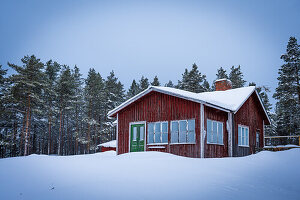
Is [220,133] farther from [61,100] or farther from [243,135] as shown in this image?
[61,100]

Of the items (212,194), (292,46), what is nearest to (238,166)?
(212,194)

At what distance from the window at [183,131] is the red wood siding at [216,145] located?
86 centimetres

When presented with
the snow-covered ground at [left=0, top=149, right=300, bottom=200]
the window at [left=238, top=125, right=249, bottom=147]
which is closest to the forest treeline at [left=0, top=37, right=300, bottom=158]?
the window at [left=238, top=125, right=249, bottom=147]

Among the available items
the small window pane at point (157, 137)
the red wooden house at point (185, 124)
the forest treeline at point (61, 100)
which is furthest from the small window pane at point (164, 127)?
the forest treeline at point (61, 100)

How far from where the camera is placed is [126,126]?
60.5ft

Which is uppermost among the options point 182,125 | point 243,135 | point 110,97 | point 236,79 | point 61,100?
point 236,79

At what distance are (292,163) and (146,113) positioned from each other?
899 centimetres

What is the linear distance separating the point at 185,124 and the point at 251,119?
7745 millimetres

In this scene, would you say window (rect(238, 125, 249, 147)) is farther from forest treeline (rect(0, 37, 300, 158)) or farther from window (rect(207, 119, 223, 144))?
forest treeline (rect(0, 37, 300, 158))

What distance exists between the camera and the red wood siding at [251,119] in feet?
59.4

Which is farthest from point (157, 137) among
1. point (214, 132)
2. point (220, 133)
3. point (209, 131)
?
point (220, 133)

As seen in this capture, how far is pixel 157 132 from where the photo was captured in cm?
1684

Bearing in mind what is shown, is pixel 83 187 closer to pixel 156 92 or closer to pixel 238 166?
pixel 238 166

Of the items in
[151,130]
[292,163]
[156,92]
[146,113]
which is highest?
[156,92]
